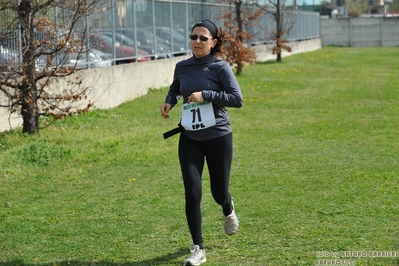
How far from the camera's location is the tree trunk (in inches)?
473

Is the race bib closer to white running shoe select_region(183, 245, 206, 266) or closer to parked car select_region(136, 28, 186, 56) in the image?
white running shoe select_region(183, 245, 206, 266)

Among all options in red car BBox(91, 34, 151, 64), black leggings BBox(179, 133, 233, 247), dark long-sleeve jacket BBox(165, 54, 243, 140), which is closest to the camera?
black leggings BBox(179, 133, 233, 247)

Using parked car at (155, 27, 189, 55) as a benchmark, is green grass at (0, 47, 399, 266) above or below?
below

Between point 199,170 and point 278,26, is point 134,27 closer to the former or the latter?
point 199,170

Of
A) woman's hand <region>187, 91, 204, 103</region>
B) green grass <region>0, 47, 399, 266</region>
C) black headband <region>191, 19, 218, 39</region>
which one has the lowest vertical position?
green grass <region>0, 47, 399, 266</region>

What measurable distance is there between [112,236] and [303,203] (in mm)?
2164

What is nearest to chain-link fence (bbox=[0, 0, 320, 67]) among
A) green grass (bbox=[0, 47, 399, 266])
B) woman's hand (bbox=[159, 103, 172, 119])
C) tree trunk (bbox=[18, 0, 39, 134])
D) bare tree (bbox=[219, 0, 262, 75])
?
tree trunk (bbox=[18, 0, 39, 134])

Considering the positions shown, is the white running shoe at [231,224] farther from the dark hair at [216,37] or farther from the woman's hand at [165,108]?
the dark hair at [216,37]

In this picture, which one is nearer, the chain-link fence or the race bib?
the race bib

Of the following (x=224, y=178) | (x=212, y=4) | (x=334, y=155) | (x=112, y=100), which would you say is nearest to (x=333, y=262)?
A: (x=224, y=178)

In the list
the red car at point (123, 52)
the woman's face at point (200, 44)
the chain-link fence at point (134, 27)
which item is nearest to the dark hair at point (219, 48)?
the woman's face at point (200, 44)

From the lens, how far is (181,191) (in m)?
9.05

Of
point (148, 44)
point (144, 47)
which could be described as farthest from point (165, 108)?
point (148, 44)

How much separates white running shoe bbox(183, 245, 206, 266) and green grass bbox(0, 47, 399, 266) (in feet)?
0.64
